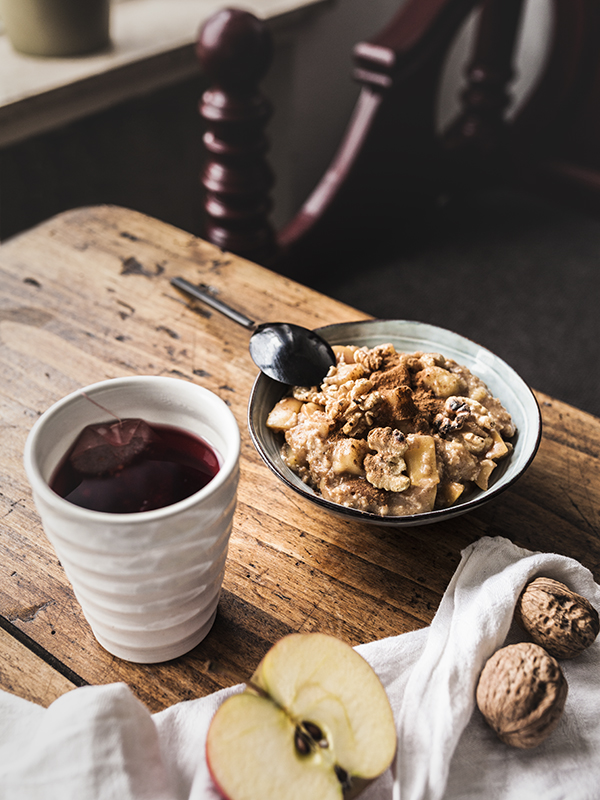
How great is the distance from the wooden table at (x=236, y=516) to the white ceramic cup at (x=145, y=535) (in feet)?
0.14

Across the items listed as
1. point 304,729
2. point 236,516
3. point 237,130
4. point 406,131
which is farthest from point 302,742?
point 406,131

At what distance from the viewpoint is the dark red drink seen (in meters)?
0.50

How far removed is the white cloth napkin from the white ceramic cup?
58 mm

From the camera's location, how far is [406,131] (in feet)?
6.66

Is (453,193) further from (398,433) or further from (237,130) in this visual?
(398,433)

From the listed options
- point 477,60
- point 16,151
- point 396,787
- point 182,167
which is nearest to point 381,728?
point 396,787

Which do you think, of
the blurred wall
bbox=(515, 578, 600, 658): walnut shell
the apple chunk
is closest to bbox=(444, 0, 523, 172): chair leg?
the blurred wall

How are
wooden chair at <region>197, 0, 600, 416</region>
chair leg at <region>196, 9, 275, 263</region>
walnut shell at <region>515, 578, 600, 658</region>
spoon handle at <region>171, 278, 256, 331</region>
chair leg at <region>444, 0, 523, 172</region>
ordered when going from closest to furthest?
walnut shell at <region>515, 578, 600, 658</region>, spoon handle at <region>171, 278, 256, 331</region>, chair leg at <region>196, 9, 275, 263</region>, wooden chair at <region>197, 0, 600, 416</region>, chair leg at <region>444, 0, 523, 172</region>

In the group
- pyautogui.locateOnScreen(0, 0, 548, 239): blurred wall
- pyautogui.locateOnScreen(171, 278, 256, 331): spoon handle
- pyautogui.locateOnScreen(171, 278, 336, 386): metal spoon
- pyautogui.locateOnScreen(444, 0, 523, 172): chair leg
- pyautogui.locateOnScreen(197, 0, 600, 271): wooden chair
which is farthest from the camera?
pyautogui.locateOnScreen(444, 0, 523, 172): chair leg

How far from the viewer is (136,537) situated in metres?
0.44

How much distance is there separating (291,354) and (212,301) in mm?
249

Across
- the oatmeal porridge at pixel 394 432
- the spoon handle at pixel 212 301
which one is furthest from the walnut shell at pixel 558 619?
the spoon handle at pixel 212 301

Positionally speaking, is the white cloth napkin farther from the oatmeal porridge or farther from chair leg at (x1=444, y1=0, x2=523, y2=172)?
chair leg at (x1=444, y1=0, x2=523, y2=172)

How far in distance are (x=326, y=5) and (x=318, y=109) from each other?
0.36m
